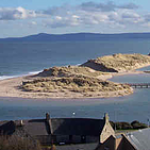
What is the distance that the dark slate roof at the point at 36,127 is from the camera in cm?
3112

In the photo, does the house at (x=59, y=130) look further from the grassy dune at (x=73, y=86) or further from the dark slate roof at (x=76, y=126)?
the grassy dune at (x=73, y=86)

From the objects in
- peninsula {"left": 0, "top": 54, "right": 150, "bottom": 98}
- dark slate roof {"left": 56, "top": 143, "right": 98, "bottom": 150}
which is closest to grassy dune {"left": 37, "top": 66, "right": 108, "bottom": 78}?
peninsula {"left": 0, "top": 54, "right": 150, "bottom": 98}

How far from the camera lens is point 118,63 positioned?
110812mm

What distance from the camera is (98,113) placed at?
46844 millimetres

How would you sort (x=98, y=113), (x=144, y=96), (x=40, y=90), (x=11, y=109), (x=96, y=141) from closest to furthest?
1. (x=96, y=141)
2. (x=98, y=113)
3. (x=11, y=109)
4. (x=144, y=96)
5. (x=40, y=90)

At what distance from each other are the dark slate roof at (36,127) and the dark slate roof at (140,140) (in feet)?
30.9

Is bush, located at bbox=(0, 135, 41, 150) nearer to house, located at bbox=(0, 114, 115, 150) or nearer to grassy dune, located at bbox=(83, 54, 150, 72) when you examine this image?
house, located at bbox=(0, 114, 115, 150)

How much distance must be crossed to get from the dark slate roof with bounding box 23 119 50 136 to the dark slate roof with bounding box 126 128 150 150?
941cm

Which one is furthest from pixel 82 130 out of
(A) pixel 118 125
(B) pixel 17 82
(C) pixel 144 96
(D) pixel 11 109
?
(B) pixel 17 82

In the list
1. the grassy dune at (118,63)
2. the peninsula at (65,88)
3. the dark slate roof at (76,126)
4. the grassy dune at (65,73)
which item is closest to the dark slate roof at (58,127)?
the dark slate roof at (76,126)

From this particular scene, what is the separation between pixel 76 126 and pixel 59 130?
1.36 m

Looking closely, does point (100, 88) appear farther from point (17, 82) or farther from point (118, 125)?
point (118, 125)

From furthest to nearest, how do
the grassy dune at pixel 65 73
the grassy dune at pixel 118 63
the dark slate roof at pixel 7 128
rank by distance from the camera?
the grassy dune at pixel 118 63 < the grassy dune at pixel 65 73 < the dark slate roof at pixel 7 128

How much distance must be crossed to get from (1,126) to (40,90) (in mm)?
32521
